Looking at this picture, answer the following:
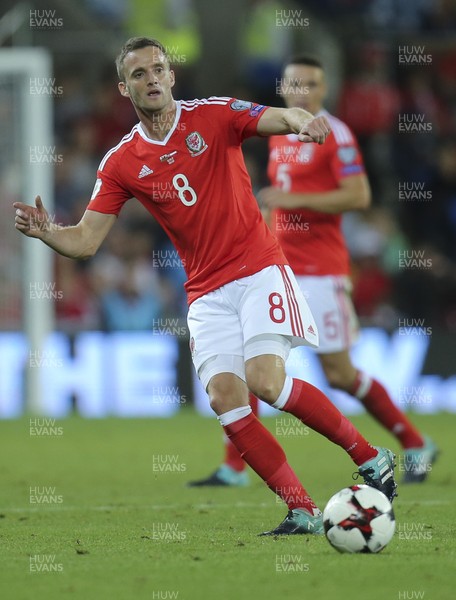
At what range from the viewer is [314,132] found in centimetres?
574

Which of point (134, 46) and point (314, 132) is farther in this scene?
point (134, 46)

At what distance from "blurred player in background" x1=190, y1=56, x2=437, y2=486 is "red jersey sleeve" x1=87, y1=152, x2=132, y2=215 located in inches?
84.9

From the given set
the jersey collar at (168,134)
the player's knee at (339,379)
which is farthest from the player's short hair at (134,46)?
the player's knee at (339,379)

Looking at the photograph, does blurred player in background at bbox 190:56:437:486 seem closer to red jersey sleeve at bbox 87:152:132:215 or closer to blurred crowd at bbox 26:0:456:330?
red jersey sleeve at bbox 87:152:132:215

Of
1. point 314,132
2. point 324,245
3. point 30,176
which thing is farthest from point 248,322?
point 30,176

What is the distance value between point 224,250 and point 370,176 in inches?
468

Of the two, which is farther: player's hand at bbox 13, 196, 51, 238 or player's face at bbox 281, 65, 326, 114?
player's face at bbox 281, 65, 326, 114

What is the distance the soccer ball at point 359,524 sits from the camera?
5.50 m

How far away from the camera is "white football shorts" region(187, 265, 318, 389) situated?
6.24 m

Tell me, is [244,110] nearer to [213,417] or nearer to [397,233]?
[213,417]

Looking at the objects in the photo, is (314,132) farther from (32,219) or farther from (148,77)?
(32,219)

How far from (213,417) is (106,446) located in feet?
8.52

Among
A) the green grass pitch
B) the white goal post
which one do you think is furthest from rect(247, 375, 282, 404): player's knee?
the white goal post

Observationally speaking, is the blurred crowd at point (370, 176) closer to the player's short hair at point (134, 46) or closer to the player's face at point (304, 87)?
the player's face at point (304, 87)
